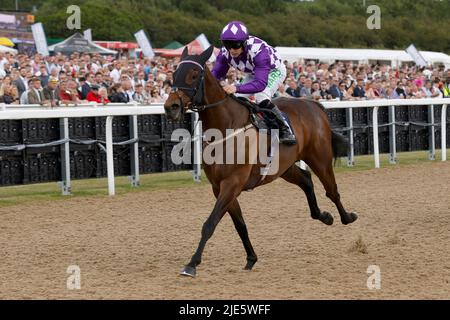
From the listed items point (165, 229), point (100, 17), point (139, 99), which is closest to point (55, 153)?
point (165, 229)

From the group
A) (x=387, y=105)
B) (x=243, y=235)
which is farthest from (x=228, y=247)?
(x=387, y=105)

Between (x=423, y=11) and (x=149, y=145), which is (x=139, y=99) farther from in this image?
(x=423, y=11)

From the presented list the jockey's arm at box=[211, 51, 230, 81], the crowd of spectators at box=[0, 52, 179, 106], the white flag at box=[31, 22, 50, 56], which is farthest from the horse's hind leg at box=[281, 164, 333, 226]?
the white flag at box=[31, 22, 50, 56]

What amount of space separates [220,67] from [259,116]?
52 centimetres

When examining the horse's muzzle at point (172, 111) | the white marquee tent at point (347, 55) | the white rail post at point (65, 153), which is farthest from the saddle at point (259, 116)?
the white marquee tent at point (347, 55)

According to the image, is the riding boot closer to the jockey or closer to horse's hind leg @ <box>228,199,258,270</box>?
the jockey

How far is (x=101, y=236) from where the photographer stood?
9.05 metres

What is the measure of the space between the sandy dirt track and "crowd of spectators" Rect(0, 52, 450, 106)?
177 cm

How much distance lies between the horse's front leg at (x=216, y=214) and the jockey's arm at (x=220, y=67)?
39.0 inches

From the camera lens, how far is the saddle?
7.44m

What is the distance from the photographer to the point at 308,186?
8.67 m

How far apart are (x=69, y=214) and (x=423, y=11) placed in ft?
171

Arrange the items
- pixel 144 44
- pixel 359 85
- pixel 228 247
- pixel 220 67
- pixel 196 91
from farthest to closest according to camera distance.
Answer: pixel 144 44, pixel 359 85, pixel 228 247, pixel 220 67, pixel 196 91

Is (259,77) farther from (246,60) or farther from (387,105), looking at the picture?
(387,105)
